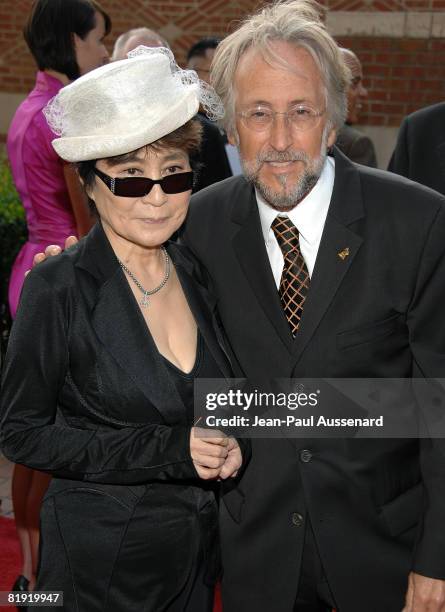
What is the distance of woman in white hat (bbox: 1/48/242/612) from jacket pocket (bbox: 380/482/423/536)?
58 cm

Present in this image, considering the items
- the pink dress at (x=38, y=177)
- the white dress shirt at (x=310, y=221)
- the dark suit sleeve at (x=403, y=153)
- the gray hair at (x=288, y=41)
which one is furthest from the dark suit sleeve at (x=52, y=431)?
the pink dress at (x=38, y=177)

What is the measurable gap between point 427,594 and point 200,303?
1071mm

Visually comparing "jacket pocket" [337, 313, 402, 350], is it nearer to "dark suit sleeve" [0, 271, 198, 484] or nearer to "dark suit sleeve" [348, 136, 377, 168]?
"dark suit sleeve" [0, 271, 198, 484]

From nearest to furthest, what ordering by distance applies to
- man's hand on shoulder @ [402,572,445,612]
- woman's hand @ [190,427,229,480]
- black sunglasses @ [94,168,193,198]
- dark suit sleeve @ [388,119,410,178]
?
woman's hand @ [190,427,229,480] → black sunglasses @ [94,168,193,198] → man's hand on shoulder @ [402,572,445,612] → dark suit sleeve @ [388,119,410,178]

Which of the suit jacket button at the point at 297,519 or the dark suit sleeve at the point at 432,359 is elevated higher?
the dark suit sleeve at the point at 432,359

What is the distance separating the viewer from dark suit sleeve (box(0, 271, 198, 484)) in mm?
2188

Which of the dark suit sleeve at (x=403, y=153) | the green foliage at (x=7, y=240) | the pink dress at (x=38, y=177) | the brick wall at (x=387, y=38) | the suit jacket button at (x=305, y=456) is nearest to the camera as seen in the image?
the suit jacket button at (x=305, y=456)

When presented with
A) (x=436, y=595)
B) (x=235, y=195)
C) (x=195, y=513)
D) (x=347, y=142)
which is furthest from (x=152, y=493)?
(x=347, y=142)

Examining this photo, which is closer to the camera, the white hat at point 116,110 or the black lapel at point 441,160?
the white hat at point 116,110

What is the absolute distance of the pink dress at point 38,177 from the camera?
172 inches

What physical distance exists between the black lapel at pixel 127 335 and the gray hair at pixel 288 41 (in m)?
0.71

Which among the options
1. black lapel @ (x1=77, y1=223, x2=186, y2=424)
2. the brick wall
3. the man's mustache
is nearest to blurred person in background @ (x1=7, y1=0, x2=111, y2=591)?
the man's mustache

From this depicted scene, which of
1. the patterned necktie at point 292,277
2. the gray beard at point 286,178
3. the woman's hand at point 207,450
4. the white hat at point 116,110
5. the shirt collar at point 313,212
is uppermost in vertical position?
the white hat at point 116,110

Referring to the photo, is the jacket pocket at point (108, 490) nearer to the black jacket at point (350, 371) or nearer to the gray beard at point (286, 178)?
the black jacket at point (350, 371)
